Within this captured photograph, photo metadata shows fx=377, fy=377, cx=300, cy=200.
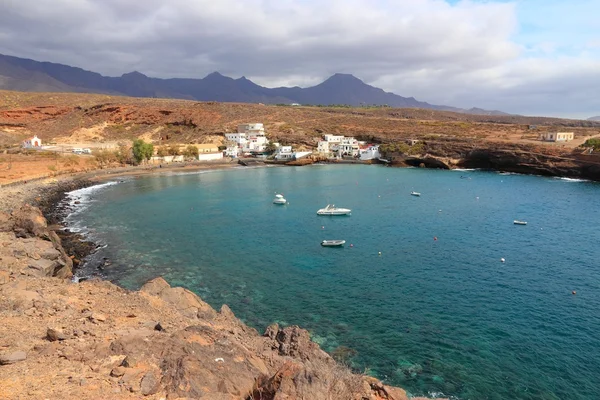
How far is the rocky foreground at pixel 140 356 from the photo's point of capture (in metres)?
9.29

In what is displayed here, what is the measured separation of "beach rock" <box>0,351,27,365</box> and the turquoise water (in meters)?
13.3

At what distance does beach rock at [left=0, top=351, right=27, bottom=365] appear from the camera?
10180mm

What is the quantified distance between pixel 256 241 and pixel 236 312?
1531 cm

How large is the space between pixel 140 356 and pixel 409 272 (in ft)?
76.0

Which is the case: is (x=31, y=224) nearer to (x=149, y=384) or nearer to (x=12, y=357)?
(x=12, y=357)

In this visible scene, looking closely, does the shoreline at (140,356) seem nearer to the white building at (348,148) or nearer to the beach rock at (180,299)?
the beach rock at (180,299)

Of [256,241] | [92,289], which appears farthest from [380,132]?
[92,289]

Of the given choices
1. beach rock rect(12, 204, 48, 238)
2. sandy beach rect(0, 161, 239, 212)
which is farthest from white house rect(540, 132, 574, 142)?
beach rock rect(12, 204, 48, 238)

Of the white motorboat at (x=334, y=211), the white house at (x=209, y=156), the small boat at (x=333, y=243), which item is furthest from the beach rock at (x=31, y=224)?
the white house at (x=209, y=156)

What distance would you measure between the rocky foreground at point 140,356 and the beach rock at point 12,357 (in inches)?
0.9

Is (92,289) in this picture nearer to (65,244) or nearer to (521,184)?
(65,244)

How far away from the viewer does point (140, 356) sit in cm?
1070

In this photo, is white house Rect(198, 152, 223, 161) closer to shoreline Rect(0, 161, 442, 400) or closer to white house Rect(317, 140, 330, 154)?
white house Rect(317, 140, 330, 154)

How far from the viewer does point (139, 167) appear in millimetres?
93188
